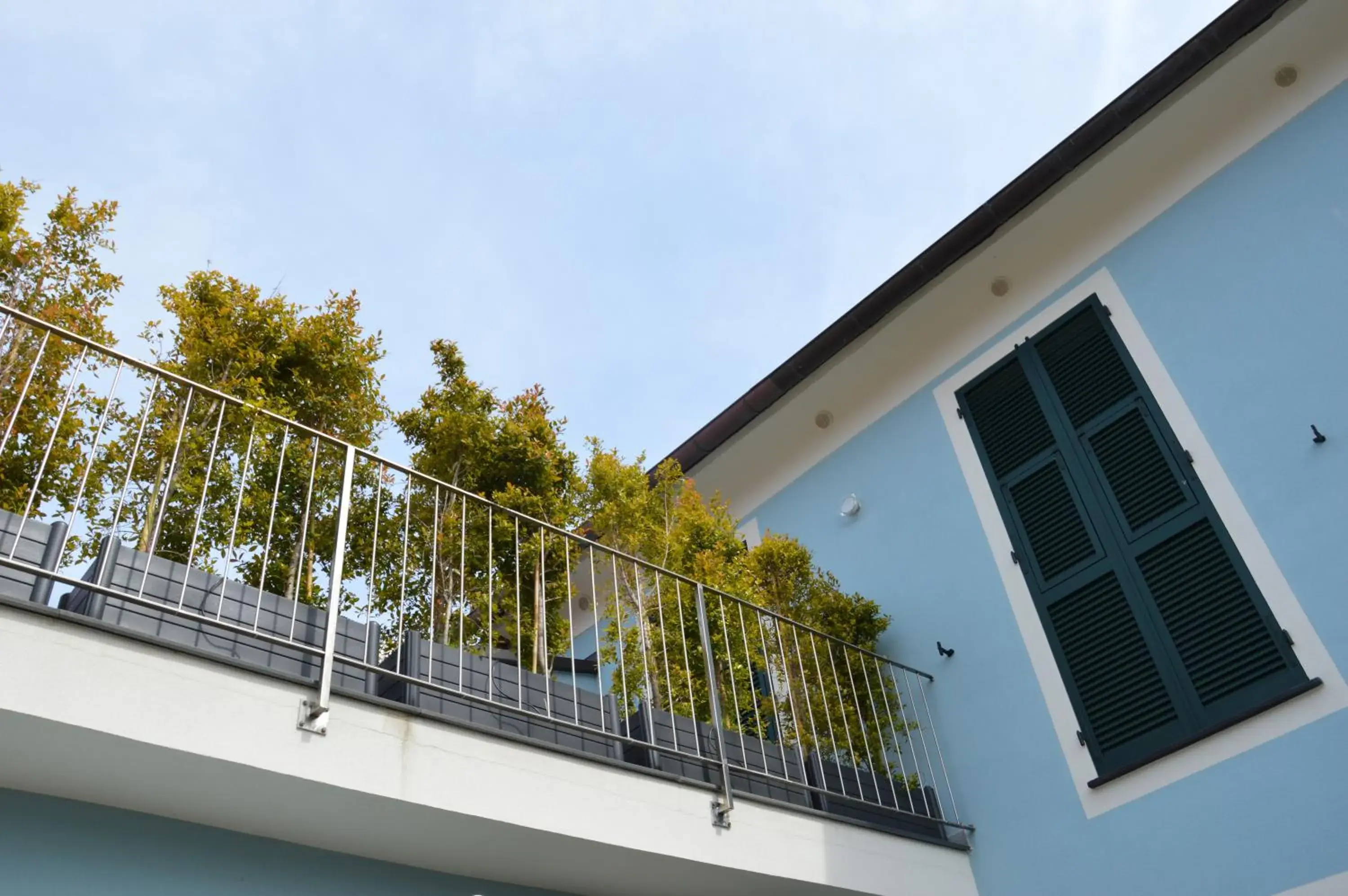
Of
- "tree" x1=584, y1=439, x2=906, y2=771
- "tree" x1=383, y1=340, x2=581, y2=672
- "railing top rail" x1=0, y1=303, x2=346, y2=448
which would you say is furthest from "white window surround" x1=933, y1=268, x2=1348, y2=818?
"railing top rail" x1=0, y1=303, x2=346, y2=448

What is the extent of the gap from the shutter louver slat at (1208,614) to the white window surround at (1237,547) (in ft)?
0.33

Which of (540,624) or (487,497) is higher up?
(487,497)

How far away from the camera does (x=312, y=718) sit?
320 centimetres

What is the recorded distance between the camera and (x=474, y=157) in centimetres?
843

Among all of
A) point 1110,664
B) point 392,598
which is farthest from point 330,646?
point 1110,664

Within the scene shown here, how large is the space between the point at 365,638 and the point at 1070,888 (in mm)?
3478

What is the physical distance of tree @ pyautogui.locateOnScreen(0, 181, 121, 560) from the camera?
179 inches

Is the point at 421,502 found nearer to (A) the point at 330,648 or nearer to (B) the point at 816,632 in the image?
(B) the point at 816,632

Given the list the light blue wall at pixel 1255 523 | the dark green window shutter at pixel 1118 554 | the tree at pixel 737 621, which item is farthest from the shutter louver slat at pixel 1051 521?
the tree at pixel 737 621

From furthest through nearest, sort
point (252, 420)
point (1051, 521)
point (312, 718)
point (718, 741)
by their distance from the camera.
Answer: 1. point (1051, 521)
2. point (252, 420)
3. point (718, 741)
4. point (312, 718)

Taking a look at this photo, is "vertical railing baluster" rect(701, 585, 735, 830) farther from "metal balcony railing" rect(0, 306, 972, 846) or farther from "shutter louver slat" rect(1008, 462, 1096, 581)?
"shutter louver slat" rect(1008, 462, 1096, 581)

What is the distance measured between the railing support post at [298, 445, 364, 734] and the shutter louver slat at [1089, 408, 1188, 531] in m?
3.90

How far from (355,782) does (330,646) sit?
43cm

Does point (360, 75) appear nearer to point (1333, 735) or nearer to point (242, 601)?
point (242, 601)
